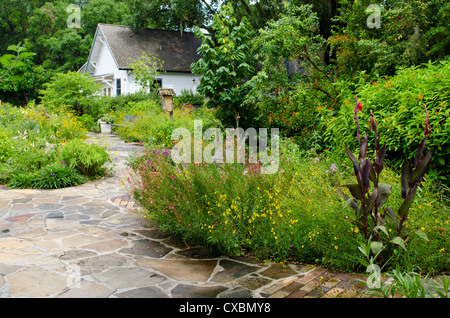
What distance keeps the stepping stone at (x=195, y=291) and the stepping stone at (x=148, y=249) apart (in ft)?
2.98

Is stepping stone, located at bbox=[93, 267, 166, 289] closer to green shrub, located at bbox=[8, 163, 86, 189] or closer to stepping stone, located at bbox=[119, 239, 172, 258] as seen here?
stepping stone, located at bbox=[119, 239, 172, 258]

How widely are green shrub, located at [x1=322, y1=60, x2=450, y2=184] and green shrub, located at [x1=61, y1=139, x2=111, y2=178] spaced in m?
5.26

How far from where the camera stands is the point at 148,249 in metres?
4.33

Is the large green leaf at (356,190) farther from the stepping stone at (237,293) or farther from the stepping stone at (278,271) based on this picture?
the stepping stone at (237,293)

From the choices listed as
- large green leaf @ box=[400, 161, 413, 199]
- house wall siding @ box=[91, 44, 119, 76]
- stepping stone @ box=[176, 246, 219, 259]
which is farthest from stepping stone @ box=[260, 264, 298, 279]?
house wall siding @ box=[91, 44, 119, 76]

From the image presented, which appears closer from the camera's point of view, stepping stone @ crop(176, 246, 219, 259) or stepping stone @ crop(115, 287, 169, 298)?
stepping stone @ crop(115, 287, 169, 298)

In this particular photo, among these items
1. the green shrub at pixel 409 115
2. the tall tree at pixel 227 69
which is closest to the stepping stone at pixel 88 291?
the green shrub at pixel 409 115

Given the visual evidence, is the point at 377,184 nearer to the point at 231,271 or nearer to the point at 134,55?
the point at 231,271

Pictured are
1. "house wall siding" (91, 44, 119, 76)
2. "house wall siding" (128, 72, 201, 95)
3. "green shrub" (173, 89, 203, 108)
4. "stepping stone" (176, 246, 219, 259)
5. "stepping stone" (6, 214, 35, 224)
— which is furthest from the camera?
"house wall siding" (91, 44, 119, 76)

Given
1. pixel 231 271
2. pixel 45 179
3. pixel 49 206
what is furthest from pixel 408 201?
pixel 45 179

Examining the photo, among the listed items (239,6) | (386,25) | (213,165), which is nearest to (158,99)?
(239,6)

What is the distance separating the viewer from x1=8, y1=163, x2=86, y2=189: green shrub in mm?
7488

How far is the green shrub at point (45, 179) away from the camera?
7488mm

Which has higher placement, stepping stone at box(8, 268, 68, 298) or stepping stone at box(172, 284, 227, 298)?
stepping stone at box(8, 268, 68, 298)
